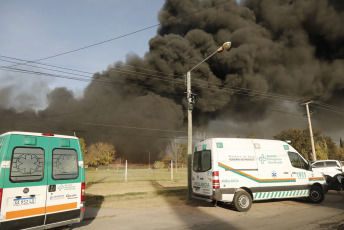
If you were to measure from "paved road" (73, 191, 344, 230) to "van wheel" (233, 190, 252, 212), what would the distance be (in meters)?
0.19

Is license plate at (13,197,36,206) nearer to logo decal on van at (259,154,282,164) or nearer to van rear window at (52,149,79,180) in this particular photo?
van rear window at (52,149,79,180)

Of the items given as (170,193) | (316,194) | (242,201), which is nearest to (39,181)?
(242,201)

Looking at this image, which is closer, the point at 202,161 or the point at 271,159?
the point at 202,161

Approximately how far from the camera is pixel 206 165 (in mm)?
7562

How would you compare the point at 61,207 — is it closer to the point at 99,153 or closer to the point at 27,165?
the point at 27,165

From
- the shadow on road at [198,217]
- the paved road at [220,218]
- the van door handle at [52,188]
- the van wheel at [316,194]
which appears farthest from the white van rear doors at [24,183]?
the van wheel at [316,194]

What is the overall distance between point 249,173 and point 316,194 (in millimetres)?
3274

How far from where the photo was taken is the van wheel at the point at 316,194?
8359mm

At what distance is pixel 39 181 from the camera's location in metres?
4.50

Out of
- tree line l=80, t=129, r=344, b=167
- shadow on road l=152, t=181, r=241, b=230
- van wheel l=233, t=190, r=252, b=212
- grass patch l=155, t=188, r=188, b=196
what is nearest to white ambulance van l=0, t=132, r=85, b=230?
shadow on road l=152, t=181, r=241, b=230

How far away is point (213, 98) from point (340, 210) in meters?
23.6

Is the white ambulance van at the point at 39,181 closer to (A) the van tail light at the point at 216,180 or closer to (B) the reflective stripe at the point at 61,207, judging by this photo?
(B) the reflective stripe at the point at 61,207

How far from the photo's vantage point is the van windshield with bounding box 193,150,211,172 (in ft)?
24.6

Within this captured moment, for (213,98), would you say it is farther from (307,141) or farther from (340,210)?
(307,141)
